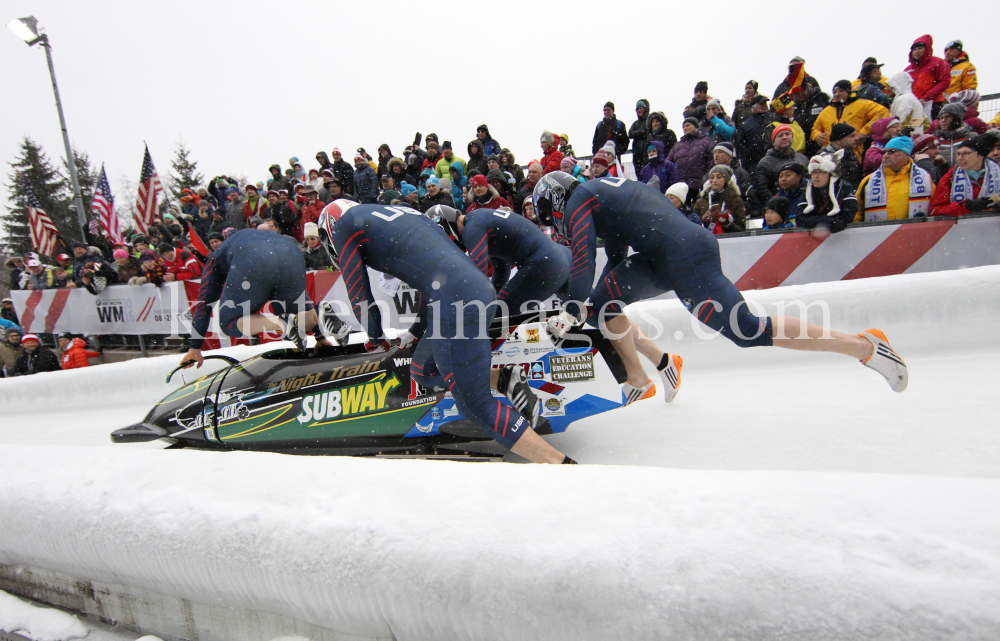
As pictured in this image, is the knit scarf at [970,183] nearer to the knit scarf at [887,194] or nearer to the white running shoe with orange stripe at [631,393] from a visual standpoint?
the knit scarf at [887,194]

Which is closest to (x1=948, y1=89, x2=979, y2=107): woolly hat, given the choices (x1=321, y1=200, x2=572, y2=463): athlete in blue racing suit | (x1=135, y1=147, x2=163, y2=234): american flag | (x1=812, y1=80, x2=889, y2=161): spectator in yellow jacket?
(x1=812, y1=80, x2=889, y2=161): spectator in yellow jacket

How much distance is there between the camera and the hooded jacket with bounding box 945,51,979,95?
19.1 feet

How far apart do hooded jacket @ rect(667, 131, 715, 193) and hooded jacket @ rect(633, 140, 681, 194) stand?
0.09 meters

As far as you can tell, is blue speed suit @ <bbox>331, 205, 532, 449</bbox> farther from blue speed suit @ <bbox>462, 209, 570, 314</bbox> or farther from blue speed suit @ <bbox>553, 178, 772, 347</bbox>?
blue speed suit @ <bbox>553, 178, 772, 347</bbox>

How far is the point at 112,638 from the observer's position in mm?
1459

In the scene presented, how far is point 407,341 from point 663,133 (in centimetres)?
511

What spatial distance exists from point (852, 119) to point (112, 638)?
22.3ft

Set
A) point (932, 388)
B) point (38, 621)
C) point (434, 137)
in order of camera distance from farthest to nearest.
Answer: point (434, 137) < point (932, 388) < point (38, 621)

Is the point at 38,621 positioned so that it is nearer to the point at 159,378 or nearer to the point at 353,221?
the point at 353,221

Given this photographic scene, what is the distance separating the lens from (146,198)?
Result: 10562mm

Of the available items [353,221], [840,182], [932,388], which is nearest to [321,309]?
[353,221]

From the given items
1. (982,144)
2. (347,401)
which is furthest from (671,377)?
(982,144)

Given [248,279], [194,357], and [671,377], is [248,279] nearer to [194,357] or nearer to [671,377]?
[194,357]

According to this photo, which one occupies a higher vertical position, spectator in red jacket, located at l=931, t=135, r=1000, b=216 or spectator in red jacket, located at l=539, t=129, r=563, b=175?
spectator in red jacket, located at l=539, t=129, r=563, b=175
